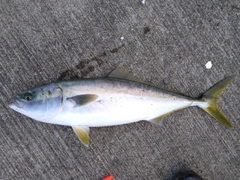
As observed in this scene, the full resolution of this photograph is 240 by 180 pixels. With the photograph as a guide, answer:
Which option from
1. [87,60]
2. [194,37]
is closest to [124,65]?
[87,60]

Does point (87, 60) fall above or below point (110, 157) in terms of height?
above

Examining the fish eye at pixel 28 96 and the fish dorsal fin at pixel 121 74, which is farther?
the fish dorsal fin at pixel 121 74

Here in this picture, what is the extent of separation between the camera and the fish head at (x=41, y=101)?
2.64 m

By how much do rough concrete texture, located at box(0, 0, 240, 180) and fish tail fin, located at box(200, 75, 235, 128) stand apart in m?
0.13

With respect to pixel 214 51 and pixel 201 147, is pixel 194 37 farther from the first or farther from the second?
→ pixel 201 147

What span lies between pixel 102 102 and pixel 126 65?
0.59 meters

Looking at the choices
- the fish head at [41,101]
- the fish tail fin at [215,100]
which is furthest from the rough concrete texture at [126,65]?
the fish head at [41,101]

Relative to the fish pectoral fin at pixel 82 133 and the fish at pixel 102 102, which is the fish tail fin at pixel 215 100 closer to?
the fish at pixel 102 102

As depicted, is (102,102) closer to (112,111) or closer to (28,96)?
(112,111)

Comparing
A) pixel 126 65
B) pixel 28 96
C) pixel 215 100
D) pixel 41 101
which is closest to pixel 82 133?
pixel 41 101

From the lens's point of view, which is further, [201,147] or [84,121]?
[201,147]

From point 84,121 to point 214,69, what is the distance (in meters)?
1.65

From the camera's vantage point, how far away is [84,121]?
278cm

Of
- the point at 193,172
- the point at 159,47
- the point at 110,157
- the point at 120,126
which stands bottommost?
the point at 193,172
